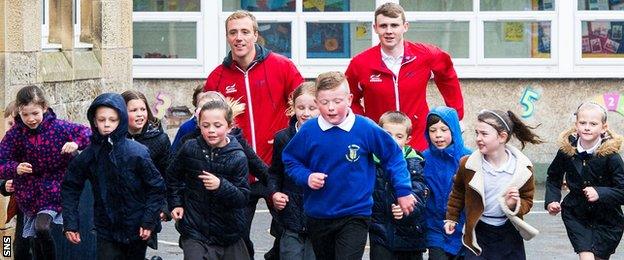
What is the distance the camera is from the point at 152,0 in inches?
806

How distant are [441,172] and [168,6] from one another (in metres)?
9.88

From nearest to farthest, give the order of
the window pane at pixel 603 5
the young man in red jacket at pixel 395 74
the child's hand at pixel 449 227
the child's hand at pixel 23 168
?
the child's hand at pixel 449 227 → the child's hand at pixel 23 168 → the young man in red jacket at pixel 395 74 → the window pane at pixel 603 5

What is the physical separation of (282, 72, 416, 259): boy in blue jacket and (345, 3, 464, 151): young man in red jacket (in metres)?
1.75

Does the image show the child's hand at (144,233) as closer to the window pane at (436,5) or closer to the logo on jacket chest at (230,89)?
the logo on jacket chest at (230,89)

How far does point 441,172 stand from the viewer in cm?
1112

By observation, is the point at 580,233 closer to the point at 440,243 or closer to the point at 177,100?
the point at 440,243

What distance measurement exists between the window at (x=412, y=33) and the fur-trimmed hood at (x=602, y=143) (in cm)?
845

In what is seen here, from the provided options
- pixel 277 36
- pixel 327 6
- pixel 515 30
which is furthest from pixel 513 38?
pixel 277 36

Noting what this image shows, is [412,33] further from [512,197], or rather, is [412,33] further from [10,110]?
[512,197]

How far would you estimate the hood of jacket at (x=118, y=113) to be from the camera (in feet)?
34.2

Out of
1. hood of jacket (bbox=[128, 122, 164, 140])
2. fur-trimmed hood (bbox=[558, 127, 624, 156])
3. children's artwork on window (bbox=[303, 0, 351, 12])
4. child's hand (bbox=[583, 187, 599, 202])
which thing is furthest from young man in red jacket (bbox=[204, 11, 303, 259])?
children's artwork on window (bbox=[303, 0, 351, 12])

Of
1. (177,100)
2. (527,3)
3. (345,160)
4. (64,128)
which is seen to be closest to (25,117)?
(64,128)

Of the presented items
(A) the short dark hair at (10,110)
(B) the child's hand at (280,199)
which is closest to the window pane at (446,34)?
(A) the short dark hair at (10,110)

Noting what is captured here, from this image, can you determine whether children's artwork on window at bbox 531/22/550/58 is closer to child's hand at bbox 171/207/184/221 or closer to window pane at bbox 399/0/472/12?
window pane at bbox 399/0/472/12
